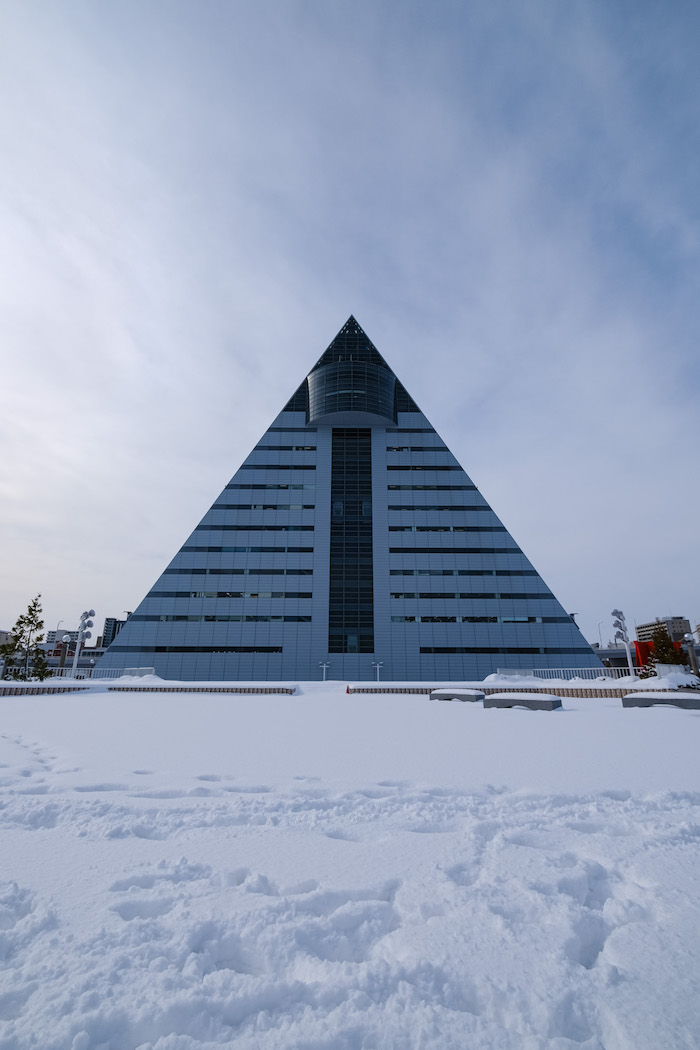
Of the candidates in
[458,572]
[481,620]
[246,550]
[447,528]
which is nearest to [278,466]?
[246,550]

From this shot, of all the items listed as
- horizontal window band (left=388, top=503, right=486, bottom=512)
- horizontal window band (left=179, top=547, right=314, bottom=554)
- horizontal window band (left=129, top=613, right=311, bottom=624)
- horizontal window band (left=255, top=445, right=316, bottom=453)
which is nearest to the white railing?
horizontal window band (left=388, top=503, right=486, bottom=512)

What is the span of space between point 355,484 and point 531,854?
5074cm

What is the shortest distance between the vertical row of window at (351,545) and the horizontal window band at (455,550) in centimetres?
351

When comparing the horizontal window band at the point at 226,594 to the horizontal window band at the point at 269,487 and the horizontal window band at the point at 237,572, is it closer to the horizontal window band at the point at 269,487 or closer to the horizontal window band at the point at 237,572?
the horizontal window band at the point at 237,572

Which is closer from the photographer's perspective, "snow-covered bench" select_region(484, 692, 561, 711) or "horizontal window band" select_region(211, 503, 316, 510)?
"snow-covered bench" select_region(484, 692, 561, 711)

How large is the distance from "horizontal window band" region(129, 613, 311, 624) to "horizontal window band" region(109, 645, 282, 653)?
2.47m

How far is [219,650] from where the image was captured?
4644 centimetres

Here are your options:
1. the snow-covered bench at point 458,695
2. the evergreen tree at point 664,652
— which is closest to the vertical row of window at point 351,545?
the evergreen tree at point 664,652

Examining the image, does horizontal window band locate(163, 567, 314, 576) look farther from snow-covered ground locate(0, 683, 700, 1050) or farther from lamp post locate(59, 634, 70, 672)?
snow-covered ground locate(0, 683, 700, 1050)

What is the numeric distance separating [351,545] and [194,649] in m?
19.2

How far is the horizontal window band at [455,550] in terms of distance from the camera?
50625mm

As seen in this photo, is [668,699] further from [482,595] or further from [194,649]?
[194,649]

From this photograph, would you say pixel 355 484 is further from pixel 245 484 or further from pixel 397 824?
pixel 397 824

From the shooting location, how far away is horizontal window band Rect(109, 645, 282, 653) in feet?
152
